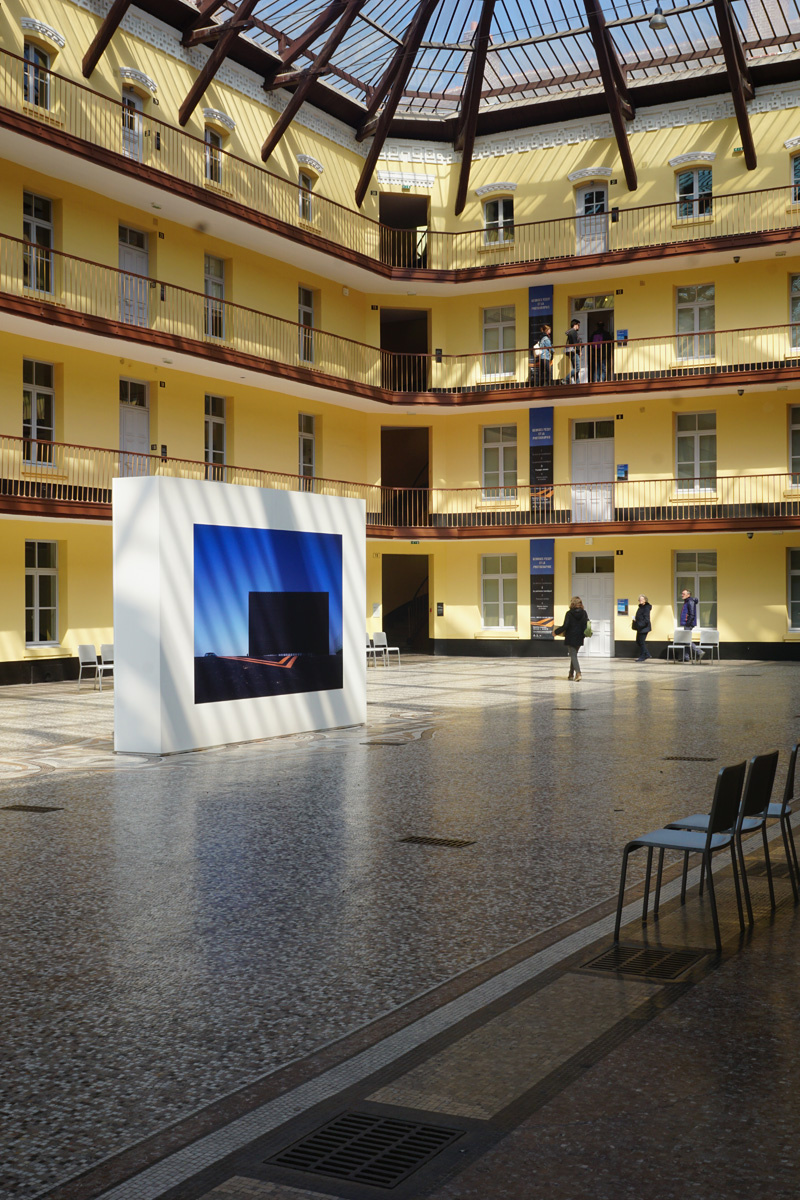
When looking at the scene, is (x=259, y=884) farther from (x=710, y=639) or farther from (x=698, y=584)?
(x=698, y=584)

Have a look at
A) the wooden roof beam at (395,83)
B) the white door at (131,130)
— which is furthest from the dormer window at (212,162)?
the wooden roof beam at (395,83)

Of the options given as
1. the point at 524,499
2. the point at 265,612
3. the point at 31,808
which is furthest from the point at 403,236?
the point at 31,808

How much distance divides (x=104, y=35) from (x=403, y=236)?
1304 cm

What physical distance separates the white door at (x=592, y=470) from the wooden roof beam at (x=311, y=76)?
11.4 m

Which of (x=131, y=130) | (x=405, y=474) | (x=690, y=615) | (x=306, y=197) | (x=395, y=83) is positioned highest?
(x=395, y=83)

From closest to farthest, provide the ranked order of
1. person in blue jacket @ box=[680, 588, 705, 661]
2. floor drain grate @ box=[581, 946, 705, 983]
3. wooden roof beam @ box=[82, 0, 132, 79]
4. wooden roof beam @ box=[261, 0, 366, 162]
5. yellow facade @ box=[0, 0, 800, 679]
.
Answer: floor drain grate @ box=[581, 946, 705, 983] < wooden roof beam @ box=[82, 0, 132, 79] < yellow facade @ box=[0, 0, 800, 679] < wooden roof beam @ box=[261, 0, 366, 162] < person in blue jacket @ box=[680, 588, 705, 661]

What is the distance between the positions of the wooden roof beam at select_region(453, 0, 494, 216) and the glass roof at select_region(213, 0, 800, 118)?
1.62 ft

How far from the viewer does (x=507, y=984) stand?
16.5 ft

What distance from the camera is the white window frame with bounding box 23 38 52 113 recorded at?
23156mm

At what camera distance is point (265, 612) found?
1393 cm

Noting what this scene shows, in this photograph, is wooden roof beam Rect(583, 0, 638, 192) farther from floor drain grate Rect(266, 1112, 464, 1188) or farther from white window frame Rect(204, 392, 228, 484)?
floor drain grate Rect(266, 1112, 464, 1188)

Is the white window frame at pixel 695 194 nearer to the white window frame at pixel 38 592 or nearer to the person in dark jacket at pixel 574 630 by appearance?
the person in dark jacket at pixel 574 630

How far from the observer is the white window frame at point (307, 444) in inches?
1260

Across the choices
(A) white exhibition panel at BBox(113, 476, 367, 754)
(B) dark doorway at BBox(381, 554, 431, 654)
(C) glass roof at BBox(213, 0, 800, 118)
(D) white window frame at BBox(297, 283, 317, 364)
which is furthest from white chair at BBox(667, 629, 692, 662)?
(A) white exhibition panel at BBox(113, 476, 367, 754)
